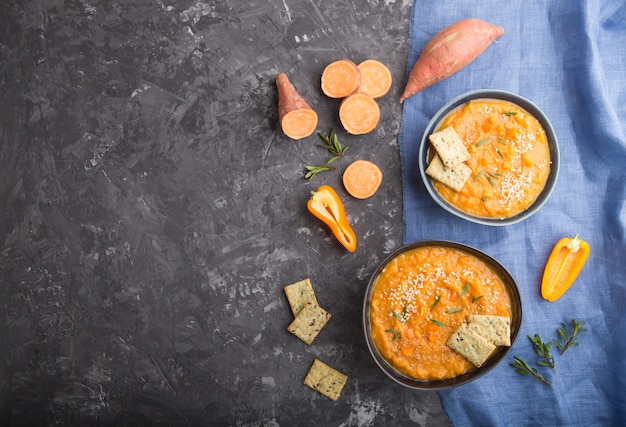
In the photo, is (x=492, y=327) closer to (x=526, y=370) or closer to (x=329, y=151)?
(x=526, y=370)

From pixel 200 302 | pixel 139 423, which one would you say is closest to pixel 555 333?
pixel 200 302

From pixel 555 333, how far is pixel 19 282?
3.13 meters

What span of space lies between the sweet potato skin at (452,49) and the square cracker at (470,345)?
135 centimetres

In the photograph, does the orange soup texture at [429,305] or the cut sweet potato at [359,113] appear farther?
the cut sweet potato at [359,113]

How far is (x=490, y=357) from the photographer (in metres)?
2.81

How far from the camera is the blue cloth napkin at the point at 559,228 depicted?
2.95m

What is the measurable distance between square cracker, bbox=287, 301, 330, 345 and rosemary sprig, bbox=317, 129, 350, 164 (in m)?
0.84

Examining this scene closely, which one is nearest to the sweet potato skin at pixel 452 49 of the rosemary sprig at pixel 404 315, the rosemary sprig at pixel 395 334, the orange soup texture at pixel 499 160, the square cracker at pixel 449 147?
the orange soup texture at pixel 499 160

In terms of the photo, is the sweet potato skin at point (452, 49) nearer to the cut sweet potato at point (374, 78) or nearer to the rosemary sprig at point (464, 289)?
the cut sweet potato at point (374, 78)

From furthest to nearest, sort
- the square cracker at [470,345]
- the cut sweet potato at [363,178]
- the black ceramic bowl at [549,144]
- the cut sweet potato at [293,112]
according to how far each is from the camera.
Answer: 1. the cut sweet potato at [363,178]
2. the cut sweet potato at [293,112]
3. the black ceramic bowl at [549,144]
4. the square cracker at [470,345]

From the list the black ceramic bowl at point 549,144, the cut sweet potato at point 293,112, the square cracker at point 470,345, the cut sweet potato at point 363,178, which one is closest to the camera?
the square cracker at point 470,345

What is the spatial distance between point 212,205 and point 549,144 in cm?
189

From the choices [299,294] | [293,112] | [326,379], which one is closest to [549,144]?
[293,112]

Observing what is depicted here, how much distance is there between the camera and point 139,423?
308 cm
